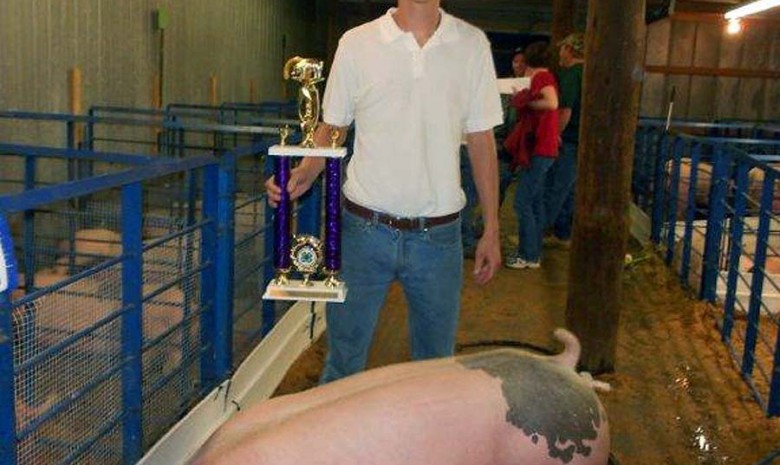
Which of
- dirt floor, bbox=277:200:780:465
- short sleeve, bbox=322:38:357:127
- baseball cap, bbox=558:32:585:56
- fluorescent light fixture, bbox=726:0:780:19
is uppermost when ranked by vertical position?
fluorescent light fixture, bbox=726:0:780:19

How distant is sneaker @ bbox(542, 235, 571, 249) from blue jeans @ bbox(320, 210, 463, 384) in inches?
195

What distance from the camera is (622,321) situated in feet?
19.2

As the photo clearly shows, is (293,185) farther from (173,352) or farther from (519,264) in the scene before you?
(519,264)

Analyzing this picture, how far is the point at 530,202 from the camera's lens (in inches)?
273

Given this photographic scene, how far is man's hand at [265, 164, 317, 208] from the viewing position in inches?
114

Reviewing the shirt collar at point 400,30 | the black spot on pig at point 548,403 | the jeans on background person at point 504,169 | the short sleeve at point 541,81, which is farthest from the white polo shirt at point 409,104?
the jeans on background person at point 504,169

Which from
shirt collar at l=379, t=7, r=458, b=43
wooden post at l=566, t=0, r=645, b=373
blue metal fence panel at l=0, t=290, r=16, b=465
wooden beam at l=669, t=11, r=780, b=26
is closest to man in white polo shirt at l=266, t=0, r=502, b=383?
shirt collar at l=379, t=7, r=458, b=43

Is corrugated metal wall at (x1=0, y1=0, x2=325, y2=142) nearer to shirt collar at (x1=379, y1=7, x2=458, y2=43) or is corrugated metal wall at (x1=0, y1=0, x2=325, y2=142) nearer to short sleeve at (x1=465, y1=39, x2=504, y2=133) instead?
shirt collar at (x1=379, y1=7, x2=458, y2=43)

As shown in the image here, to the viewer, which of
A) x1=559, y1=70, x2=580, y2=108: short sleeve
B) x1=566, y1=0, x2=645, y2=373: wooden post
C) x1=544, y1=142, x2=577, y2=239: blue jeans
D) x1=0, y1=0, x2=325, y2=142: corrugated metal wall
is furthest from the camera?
x1=544, y1=142, x2=577, y2=239: blue jeans

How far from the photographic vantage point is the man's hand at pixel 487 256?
3.09 meters

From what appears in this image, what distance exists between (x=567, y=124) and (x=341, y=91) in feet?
15.4

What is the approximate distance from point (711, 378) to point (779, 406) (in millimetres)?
621

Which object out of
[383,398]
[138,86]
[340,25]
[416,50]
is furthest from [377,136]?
[340,25]

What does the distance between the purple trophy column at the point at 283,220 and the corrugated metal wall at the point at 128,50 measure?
186 inches
